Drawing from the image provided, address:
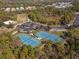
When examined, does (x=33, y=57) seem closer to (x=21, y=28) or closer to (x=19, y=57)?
(x=19, y=57)

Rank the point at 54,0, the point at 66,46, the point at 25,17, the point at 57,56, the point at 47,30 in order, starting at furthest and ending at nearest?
1. the point at 54,0
2. the point at 25,17
3. the point at 47,30
4. the point at 66,46
5. the point at 57,56

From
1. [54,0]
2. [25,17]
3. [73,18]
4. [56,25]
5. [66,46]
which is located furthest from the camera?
[54,0]

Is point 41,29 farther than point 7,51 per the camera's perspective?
Yes

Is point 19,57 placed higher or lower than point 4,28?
higher

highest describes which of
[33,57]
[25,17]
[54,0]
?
[33,57]

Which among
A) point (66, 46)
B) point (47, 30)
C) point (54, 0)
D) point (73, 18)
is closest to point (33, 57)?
point (66, 46)

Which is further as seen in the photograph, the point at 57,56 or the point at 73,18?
the point at 73,18

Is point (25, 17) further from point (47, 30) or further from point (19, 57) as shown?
point (19, 57)

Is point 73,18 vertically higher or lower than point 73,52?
lower

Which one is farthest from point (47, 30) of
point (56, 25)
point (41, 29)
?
point (56, 25)
